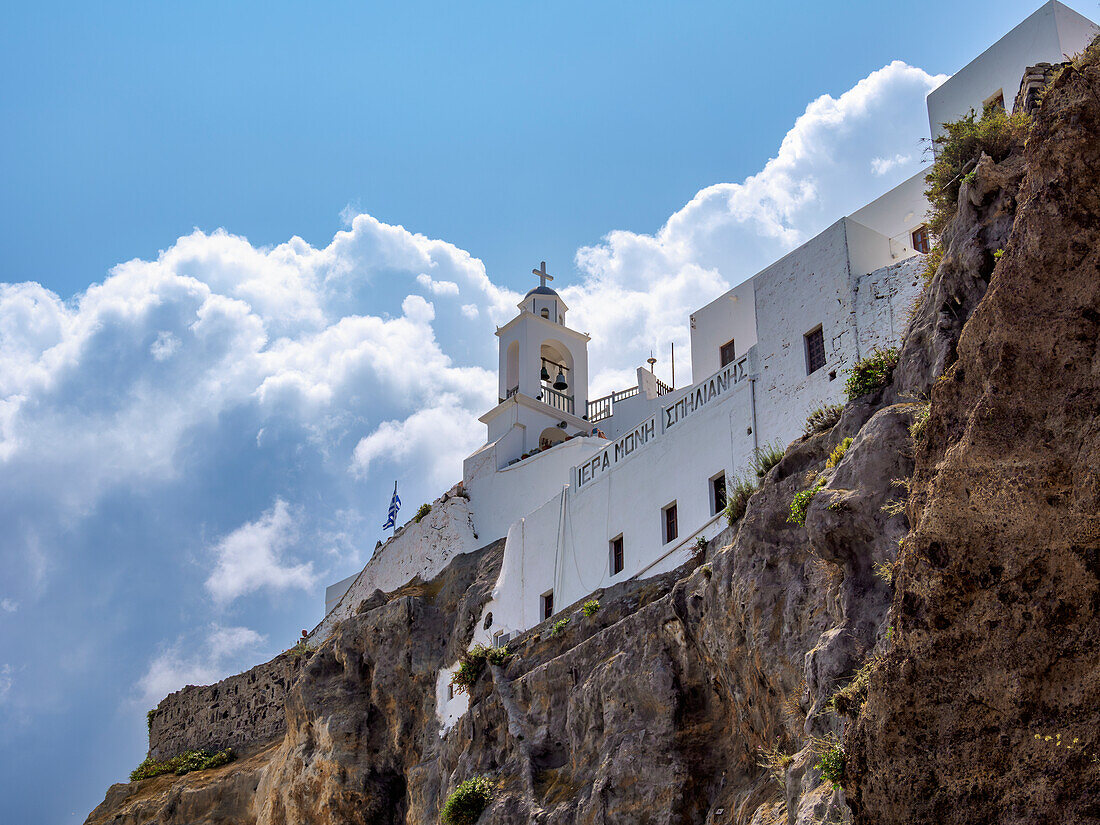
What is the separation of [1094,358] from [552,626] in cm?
2048

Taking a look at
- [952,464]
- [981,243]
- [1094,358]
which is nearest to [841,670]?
[952,464]

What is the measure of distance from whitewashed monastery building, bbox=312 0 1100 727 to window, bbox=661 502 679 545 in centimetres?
5

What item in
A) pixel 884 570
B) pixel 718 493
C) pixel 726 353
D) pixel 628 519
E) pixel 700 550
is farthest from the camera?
pixel 726 353

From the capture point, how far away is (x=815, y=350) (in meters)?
27.3

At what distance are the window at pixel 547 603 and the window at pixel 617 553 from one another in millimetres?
3269

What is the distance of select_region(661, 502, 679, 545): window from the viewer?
2981 cm

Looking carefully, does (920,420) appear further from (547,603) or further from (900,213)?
(547,603)

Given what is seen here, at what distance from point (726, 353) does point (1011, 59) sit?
1169 centimetres

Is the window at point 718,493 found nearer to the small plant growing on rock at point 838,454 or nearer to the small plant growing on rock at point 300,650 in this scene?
the small plant growing on rock at point 838,454

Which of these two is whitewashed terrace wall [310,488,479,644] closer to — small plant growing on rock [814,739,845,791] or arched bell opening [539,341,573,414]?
arched bell opening [539,341,573,414]

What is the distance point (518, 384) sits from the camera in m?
50.3

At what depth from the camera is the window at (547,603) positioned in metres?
34.2

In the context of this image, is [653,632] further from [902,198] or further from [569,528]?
[902,198]

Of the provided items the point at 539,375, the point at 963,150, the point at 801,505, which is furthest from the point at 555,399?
the point at 801,505
